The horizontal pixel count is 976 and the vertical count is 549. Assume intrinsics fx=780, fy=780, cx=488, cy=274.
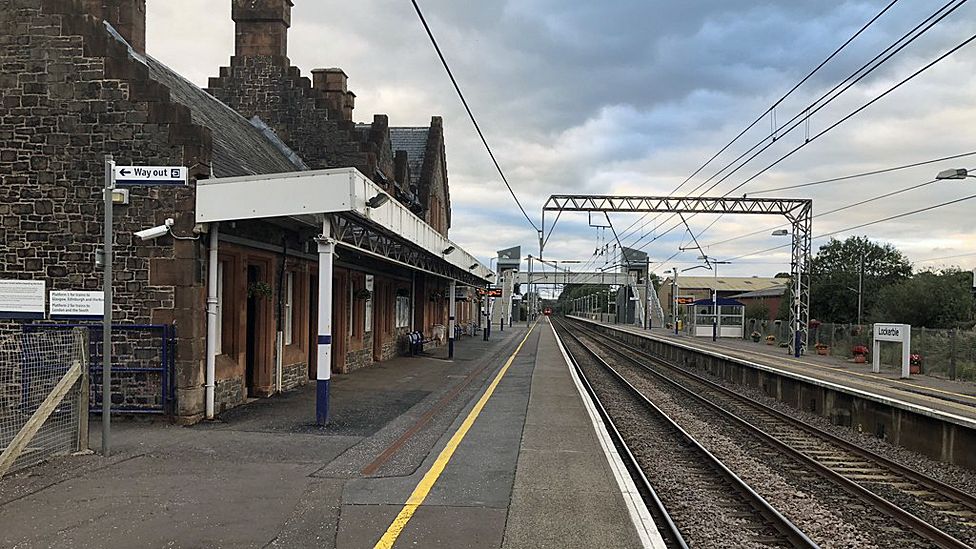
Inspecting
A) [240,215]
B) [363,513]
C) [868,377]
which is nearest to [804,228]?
[868,377]

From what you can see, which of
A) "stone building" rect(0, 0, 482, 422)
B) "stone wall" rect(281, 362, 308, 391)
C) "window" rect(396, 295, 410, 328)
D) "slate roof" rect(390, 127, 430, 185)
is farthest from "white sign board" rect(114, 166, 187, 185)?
"slate roof" rect(390, 127, 430, 185)

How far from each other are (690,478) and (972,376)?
17495 millimetres

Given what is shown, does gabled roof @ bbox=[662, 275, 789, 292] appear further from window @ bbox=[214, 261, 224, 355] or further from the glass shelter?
window @ bbox=[214, 261, 224, 355]

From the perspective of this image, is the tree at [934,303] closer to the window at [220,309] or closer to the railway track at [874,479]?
the railway track at [874,479]

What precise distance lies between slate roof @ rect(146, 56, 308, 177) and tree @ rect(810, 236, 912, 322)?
38.5m

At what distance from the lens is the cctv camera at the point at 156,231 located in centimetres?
1085

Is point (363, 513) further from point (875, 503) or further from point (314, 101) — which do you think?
point (314, 101)

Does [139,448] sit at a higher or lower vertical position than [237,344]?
lower

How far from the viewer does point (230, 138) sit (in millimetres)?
15391

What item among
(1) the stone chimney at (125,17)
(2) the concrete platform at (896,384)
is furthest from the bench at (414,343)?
(1) the stone chimney at (125,17)

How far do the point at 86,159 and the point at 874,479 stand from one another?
1186 cm

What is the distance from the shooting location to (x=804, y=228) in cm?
3353

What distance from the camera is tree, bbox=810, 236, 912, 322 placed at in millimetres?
49312

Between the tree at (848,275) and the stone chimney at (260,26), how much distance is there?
125 ft
